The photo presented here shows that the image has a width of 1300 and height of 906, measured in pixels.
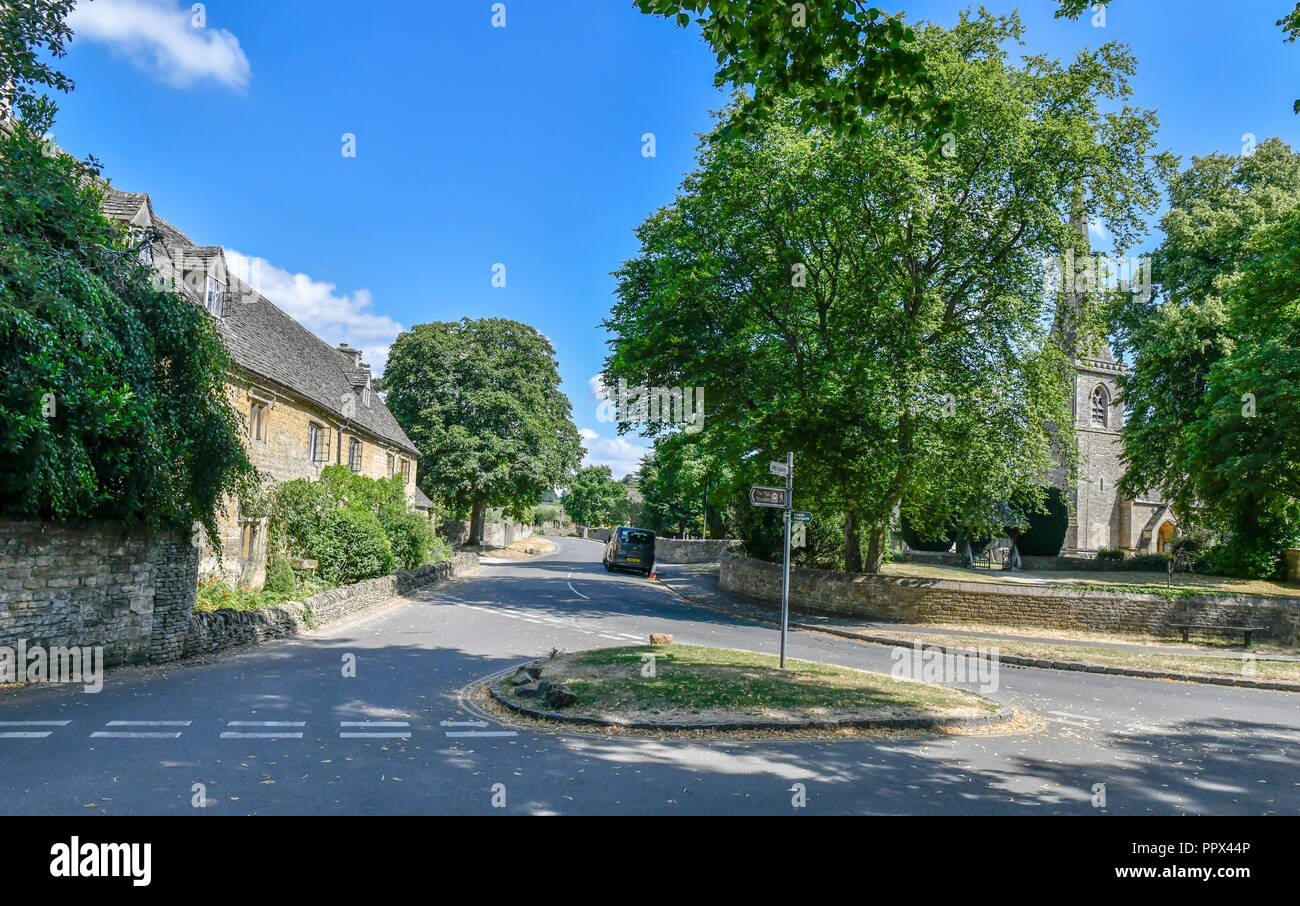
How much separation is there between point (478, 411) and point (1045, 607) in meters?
36.1

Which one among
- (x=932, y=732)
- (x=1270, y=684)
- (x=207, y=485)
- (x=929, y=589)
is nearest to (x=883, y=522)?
(x=929, y=589)

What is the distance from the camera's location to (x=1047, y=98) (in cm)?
2042

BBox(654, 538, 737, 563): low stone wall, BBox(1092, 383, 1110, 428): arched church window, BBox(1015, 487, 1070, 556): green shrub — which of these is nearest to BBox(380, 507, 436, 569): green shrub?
BBox(654, 538, 737, 563): low stone wall

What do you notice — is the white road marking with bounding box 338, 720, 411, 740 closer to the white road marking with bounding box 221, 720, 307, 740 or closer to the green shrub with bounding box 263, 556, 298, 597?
the white road marking with bounding box 221, 720, 307, 740

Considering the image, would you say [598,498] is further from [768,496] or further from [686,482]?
[768,496]

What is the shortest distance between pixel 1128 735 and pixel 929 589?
38.4 ft

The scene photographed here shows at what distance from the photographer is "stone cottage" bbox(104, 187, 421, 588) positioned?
59.8 feet

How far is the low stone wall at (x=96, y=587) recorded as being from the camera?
1019 cm

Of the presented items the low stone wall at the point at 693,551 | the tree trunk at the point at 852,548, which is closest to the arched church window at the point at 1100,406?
the low stone wall at the point at 693,551

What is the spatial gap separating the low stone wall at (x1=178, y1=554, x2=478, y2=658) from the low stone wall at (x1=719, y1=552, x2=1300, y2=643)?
13.4m

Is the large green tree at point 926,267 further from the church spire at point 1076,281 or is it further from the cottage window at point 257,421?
the cottage window at point 257,421

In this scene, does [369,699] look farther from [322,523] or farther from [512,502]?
[512,502]

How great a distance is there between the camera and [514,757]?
23.9 feet

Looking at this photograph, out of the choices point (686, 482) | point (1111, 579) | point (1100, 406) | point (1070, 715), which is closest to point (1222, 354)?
point (1111, 579)
